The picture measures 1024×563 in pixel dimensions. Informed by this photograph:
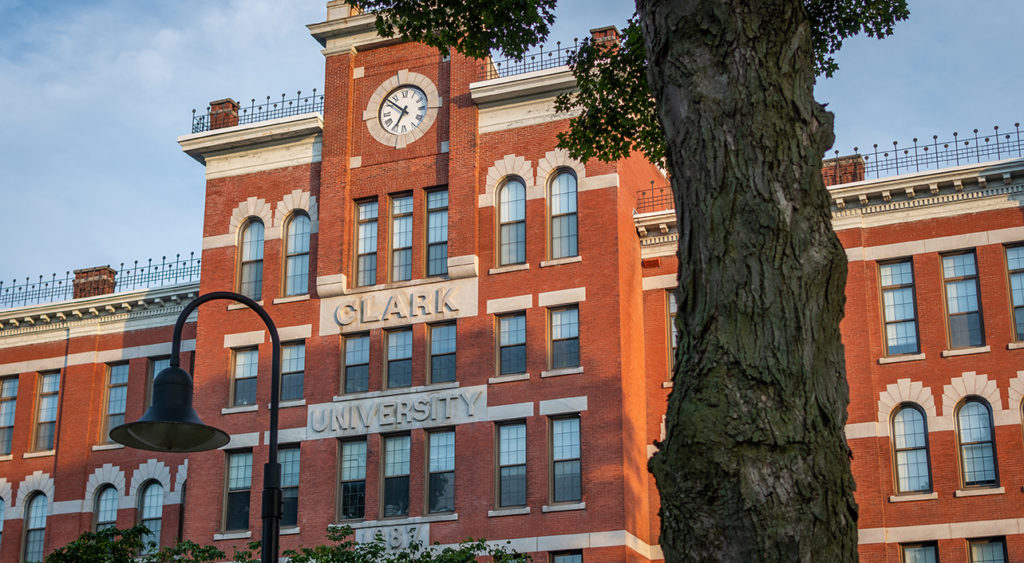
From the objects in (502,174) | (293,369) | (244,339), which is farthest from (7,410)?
(502,174)

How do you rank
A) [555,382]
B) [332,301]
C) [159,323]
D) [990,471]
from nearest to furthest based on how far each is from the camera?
[990,471] < [555,382] < [332,301] < [159,323]

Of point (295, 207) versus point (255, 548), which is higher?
point (295, 207)

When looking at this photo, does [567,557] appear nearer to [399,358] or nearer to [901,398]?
[399,358]

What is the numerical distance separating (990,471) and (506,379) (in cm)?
1255

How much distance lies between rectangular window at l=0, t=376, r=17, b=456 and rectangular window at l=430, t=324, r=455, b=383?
1613 cm

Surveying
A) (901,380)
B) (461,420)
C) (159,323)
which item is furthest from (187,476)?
(901,380)

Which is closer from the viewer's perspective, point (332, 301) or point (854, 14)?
point (854, 14)

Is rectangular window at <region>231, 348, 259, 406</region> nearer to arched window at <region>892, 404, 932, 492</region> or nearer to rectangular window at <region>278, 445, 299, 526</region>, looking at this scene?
rectangular window at <region>278, 445, 299, 526</region>

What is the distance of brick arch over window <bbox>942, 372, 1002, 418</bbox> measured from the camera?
108 ft

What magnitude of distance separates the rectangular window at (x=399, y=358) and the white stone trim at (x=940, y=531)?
12910 millimetres

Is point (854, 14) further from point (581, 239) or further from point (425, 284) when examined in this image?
point (425, 284)

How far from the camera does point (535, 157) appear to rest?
36812 mm

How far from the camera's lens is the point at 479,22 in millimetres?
20922

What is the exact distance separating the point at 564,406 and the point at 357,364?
6.53 m
